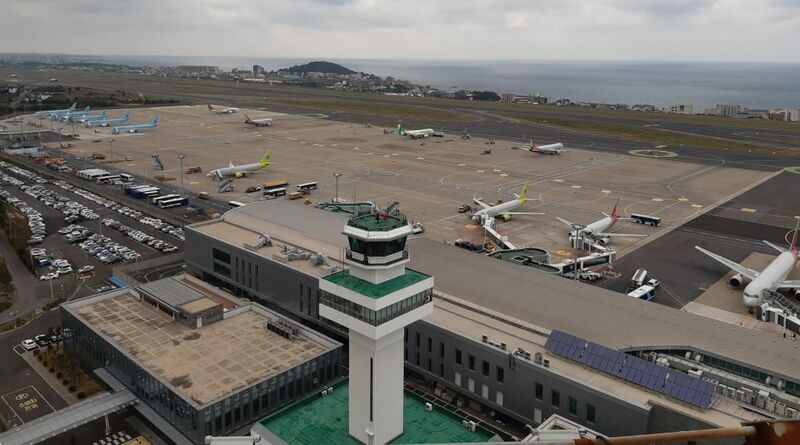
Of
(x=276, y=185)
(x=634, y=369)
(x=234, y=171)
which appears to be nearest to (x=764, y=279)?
(x=634, y=369)

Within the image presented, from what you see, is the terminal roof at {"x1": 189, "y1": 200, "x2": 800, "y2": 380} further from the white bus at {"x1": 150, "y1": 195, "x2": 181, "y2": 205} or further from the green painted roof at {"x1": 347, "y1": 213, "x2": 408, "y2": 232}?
the white bus at {"x1": 150, "y1": 195, "x2": 181, "y2": 205}

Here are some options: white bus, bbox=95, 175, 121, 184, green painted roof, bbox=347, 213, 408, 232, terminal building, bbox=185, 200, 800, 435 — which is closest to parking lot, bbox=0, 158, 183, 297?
white bus, bbox=95, 175, 121, 184

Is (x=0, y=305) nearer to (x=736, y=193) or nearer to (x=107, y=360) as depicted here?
(x=107, y=360)

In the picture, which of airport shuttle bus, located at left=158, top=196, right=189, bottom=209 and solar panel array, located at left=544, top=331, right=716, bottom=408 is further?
airport shuttle bus, located at left=158, top=196, right=189, bottom=209

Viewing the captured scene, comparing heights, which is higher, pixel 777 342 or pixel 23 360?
pixel 777 342

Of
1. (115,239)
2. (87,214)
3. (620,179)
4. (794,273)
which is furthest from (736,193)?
(87,214)

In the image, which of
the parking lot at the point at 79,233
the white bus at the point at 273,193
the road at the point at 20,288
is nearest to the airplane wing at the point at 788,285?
the parking lot at the point at 79,233
